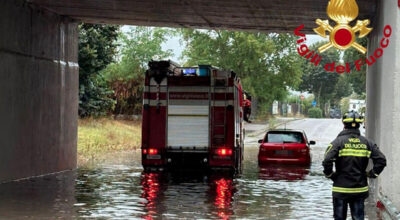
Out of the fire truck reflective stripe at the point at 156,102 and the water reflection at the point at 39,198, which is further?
the fire truck reflective stripe at the point at 156,102

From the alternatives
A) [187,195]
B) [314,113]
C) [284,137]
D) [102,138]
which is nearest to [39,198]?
[187,195]

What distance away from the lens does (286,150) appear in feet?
83.9

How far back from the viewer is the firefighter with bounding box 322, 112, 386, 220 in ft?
31.2

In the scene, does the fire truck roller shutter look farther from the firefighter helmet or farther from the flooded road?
the firefighter helmet

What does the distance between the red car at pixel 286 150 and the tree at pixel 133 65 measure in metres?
32.3

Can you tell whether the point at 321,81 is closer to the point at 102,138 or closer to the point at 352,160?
the point at 102,138

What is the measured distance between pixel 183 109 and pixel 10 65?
5192 mm

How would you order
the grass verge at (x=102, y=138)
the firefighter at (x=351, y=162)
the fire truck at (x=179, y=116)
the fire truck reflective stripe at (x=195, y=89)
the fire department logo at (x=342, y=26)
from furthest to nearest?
the grass verge at (x=102, y=138) → the fire truck at (x=179, y=116) → the fire truck reflective stripe at (x=195, y=89) → the fire department logo at (x=342, y=26) → the firefighter at (x=351, y=162)

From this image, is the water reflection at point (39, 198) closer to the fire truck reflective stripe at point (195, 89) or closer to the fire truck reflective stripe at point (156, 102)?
the fire truck reflective stripe at point (156, 102)

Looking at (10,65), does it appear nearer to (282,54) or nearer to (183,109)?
(183,109)

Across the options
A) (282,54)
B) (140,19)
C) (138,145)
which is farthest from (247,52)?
(140,19)

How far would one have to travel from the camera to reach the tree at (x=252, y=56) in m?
63.1

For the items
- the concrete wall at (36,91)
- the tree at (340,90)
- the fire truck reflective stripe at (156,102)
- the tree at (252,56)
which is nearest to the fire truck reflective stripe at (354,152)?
the concrete wall at (36,91)

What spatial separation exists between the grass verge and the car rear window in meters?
7.92
